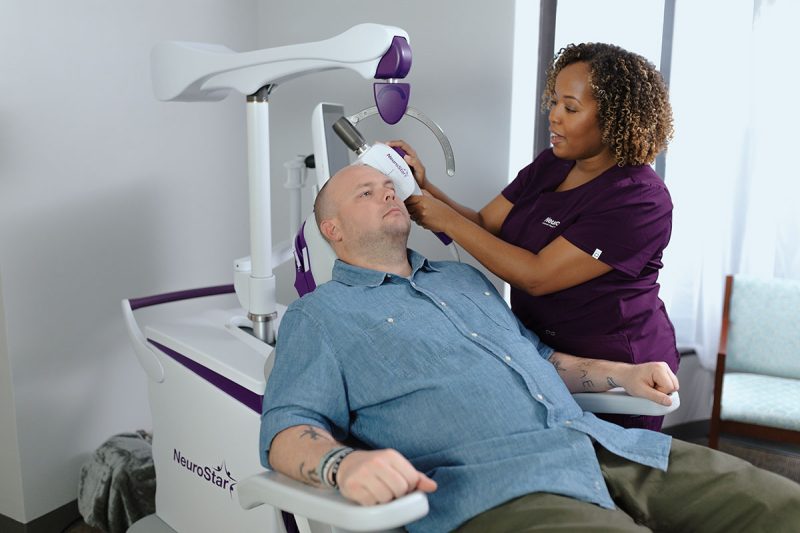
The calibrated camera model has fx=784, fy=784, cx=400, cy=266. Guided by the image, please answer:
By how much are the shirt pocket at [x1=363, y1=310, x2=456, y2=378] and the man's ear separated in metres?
0.22

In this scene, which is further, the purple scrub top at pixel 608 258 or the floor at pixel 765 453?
the floor at pixel 765 453

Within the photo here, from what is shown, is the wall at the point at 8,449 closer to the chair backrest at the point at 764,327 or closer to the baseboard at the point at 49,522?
the baseboard at the point at 49,522

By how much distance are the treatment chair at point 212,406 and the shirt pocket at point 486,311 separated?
0.21m

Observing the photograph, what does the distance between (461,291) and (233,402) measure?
0.50 metres

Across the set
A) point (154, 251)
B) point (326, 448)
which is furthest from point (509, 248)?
point (154, 251)

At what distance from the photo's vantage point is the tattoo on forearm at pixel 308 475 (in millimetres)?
1075

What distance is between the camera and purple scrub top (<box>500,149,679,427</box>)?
5.31 ft

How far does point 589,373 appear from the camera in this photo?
158 cm

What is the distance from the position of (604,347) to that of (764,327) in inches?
47.7

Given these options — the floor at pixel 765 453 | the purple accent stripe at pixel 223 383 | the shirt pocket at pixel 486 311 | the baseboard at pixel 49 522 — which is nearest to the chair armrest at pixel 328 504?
the purple accent stripe at pixel 223 383

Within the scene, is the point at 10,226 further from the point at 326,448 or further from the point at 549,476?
the point at 549,476

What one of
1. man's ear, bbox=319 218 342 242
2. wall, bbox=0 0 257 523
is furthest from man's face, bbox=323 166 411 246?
wall, bbox=0 0 257 523

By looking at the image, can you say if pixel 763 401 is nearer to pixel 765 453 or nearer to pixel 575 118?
pixel 765 453

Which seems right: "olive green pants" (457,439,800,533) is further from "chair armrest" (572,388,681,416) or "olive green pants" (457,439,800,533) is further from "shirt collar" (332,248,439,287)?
"shirt collar" (332,248,439,287)
